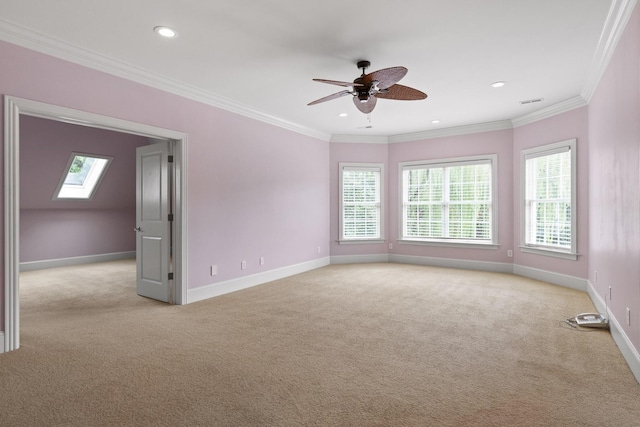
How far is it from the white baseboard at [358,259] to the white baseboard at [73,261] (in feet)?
16.5

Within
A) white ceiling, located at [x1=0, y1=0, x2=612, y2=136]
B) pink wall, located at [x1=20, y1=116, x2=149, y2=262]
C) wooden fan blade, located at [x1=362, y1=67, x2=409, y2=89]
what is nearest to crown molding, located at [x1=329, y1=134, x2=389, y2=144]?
white ceiling, located at [x1=0, y1=0, x2=612, y2=136]

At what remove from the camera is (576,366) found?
2689 millimetres

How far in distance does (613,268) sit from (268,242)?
437 centimetres

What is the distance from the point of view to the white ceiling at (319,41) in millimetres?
2744

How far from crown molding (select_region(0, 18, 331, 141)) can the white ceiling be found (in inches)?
0.5

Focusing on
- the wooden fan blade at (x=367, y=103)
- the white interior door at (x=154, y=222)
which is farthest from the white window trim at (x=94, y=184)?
the wooden fan blade at (x=367, y=103)

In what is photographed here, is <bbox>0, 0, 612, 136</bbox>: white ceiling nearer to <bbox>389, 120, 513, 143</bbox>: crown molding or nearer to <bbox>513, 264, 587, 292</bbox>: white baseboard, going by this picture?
<bbox>389, 120, 513, 143</bbox>: crown molding

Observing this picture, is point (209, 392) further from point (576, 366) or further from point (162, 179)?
point (162, 179)

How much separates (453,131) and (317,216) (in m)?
3.10

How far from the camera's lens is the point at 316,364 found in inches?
108

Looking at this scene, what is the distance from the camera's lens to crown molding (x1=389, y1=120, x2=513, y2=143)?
21.1 ft

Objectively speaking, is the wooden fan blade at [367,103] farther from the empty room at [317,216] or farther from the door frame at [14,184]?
the door frame at [14,184]

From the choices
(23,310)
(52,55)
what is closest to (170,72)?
(52,55)

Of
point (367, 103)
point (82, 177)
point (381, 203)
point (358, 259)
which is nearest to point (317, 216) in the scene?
point (358, 259)
